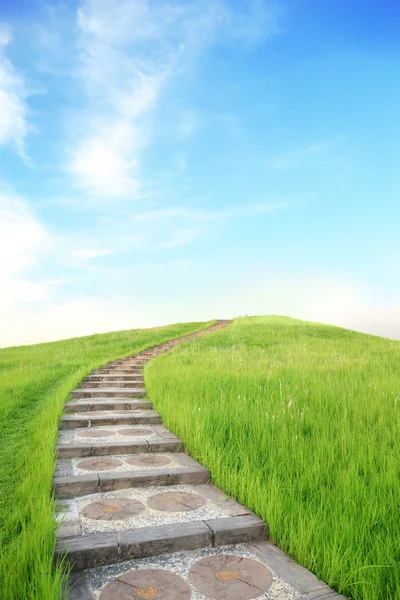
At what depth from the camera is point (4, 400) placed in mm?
9633

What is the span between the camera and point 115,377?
12078 mm

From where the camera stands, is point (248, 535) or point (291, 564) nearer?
point (291, 564)

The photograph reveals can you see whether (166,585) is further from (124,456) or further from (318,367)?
(318,367)

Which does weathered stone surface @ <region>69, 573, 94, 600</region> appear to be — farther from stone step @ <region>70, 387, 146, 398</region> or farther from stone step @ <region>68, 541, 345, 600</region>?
stone step @ <region>70, 387, 146, 398</region>

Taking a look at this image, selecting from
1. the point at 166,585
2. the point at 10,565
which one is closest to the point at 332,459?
the point at 166,585

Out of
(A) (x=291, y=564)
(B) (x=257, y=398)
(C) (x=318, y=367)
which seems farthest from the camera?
(C) (x=318, y=367)

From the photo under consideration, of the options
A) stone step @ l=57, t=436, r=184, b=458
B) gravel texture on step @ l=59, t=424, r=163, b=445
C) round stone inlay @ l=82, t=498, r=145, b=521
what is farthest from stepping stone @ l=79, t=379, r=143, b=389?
round stone inlay @ l=82, t=498, r=145, b=521

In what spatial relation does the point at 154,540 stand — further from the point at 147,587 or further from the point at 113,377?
the point at 113,377

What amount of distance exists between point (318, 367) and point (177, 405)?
493cm

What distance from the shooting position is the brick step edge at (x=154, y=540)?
3.40m

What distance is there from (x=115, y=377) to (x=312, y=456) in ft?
26.6

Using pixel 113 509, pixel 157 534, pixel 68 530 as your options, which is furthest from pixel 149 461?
pixel 157 534

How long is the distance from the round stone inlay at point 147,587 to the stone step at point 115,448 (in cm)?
291

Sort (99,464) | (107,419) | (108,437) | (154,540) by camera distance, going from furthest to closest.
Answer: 1. (107,419)
2. (108,437)
3. (99,464)
4. (154,540)
